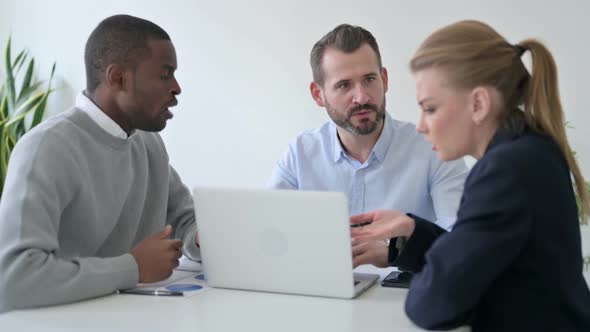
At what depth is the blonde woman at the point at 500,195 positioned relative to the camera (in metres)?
1.17

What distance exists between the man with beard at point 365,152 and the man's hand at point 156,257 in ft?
2.55

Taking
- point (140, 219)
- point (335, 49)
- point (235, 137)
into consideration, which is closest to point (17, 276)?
point (140, 219)

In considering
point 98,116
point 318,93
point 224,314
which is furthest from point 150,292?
point 318,93

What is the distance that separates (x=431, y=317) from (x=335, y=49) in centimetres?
129

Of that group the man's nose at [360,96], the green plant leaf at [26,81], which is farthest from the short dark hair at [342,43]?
the green plant leaf at [26,81]

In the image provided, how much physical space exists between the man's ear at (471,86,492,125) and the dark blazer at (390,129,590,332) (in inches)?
2.9

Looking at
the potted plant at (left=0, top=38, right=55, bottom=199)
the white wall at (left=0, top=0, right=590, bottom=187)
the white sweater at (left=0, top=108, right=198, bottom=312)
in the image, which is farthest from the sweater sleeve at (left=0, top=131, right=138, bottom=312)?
the potted plant at (left=0, top=38, right=55, bottom=199)

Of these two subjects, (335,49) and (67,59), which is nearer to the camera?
(335,49)

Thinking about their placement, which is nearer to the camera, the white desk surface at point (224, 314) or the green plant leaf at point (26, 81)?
the white desk surface at point (224, 314)

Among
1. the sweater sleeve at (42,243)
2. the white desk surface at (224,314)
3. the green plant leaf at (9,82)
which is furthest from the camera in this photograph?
the green plant leaf at (9,82)

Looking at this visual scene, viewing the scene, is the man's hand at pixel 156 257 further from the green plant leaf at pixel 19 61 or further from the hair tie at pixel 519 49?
the green plant leaf at pixel 19 61

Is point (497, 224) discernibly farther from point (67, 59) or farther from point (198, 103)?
point (67, 59)

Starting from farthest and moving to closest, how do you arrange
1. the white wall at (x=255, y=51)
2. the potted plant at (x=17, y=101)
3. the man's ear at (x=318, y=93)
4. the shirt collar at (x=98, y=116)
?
the potted plant at (x=17, y=101), the white wall at (x=255, y=51), the man's ear at (x=318, y=93), the shirt collar at (x=98, y=116)

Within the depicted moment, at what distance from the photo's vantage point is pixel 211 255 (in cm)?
157
